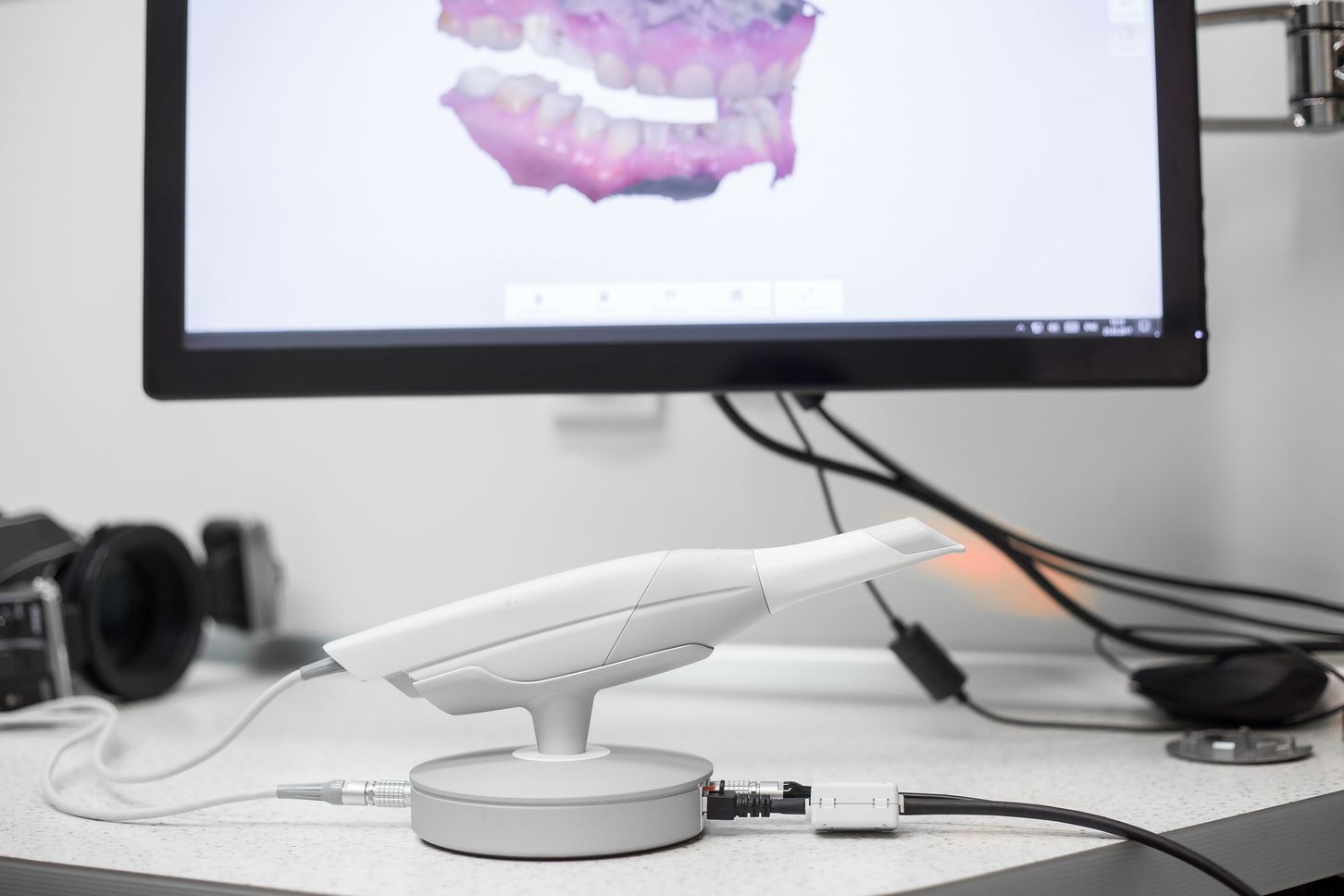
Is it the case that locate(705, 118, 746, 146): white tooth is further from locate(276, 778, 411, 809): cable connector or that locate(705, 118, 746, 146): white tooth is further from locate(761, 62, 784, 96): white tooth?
locate(276, 778, 411, 809): cable connector

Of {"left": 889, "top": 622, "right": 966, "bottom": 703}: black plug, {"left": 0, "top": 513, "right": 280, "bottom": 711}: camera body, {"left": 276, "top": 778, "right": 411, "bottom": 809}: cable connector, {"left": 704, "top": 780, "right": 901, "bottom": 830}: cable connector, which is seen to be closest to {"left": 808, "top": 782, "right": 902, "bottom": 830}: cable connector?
{"left": 704, "top": 780, "right": 901, "bottom": 830}: cable connector

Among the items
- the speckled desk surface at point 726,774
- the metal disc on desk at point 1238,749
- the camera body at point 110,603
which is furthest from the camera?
the camera body at point 110,603

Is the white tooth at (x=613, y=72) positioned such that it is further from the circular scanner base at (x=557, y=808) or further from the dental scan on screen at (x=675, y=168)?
the circular scanner base at (x=557, y=808)

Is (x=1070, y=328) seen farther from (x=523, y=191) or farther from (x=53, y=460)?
(x=53, y=460)

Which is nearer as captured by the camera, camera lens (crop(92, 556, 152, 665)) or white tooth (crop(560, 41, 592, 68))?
white tooth (crop(560, 41, 592, 68))

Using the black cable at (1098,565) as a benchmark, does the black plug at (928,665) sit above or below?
below

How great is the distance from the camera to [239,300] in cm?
52

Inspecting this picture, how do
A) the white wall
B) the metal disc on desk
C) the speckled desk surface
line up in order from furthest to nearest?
the white wall < the metal disc on desk < the speckled desk surface

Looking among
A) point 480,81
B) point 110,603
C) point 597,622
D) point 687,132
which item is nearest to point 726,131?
point 687,132

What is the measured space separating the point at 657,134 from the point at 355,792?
0.31m

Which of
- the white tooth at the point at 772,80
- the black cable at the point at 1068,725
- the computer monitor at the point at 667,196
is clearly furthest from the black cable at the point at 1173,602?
the white tooth at the point at 772,80

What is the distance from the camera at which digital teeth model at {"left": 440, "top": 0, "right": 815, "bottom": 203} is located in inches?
19.9

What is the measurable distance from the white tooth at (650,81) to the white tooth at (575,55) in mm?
24

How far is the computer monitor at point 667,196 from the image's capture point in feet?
1.62
